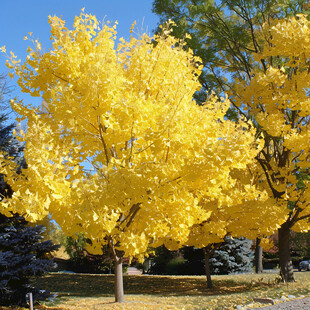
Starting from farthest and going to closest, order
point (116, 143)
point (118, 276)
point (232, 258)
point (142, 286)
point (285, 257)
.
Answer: point (232, 258) → point (142, 286) → point (285, 257) → point (118, 276) → point (116, 143)

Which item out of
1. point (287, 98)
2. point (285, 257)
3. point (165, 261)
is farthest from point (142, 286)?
point (287, 98)

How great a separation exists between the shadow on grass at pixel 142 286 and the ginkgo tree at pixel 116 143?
5.55 meters

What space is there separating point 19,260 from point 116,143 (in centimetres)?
457

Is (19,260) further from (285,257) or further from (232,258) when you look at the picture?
(232,258)

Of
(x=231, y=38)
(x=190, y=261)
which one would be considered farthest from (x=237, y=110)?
(x=190, y=261)

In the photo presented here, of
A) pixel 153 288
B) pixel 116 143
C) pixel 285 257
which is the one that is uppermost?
pixel 116 143

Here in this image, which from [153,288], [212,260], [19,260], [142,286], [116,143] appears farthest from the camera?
[212,260]

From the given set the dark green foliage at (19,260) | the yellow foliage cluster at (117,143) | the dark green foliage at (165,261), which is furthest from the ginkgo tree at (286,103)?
the dark green foliage at (165,261)

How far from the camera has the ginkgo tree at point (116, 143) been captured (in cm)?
589

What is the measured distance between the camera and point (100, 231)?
6375 mm

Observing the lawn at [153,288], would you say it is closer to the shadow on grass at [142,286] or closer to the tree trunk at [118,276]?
the shadow on grass at [142,286]

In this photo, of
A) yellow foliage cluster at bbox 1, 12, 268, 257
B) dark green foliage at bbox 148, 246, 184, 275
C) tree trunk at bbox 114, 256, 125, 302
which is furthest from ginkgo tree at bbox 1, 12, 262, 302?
dark green foliage at bbox 148, 246, 184, 275

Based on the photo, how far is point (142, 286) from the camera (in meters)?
14.2

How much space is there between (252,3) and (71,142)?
32.0 ft
